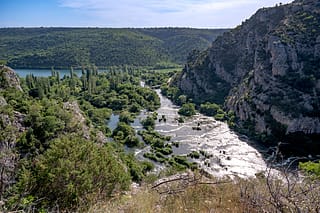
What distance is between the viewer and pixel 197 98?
66625 millimetres

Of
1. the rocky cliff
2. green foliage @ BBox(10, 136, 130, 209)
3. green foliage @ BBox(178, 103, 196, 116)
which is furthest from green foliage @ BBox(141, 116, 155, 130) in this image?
green foliage @ BBox(10, 136, 130, 209)

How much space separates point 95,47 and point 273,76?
100693mm

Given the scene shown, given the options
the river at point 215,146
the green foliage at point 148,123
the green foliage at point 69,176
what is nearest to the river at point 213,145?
the river at point 215,146

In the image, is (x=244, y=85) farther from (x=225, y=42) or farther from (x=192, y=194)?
(x=192, y=194)

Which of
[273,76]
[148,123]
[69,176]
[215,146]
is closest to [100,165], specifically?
[69,176]

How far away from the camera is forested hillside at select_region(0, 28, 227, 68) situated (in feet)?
404

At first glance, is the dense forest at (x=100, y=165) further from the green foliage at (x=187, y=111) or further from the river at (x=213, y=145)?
the river at (x=213, y=145)

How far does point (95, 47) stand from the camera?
134625 millimetres

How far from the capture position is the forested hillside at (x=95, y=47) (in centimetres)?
12325

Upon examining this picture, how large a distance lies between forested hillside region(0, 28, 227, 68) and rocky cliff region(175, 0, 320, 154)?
56.9 metres

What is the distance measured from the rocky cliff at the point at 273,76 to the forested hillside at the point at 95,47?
56928 mm

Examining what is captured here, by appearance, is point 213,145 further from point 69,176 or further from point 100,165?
point 69,176

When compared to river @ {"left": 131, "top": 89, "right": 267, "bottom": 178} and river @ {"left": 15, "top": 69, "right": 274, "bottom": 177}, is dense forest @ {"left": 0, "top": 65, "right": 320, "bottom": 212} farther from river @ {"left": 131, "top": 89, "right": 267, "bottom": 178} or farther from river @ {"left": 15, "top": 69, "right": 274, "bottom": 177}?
river @ {"left": 131, "top": 89, "right": 267, "bottom": 178}

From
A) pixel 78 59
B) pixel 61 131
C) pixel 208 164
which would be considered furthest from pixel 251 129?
pixel 78 59
